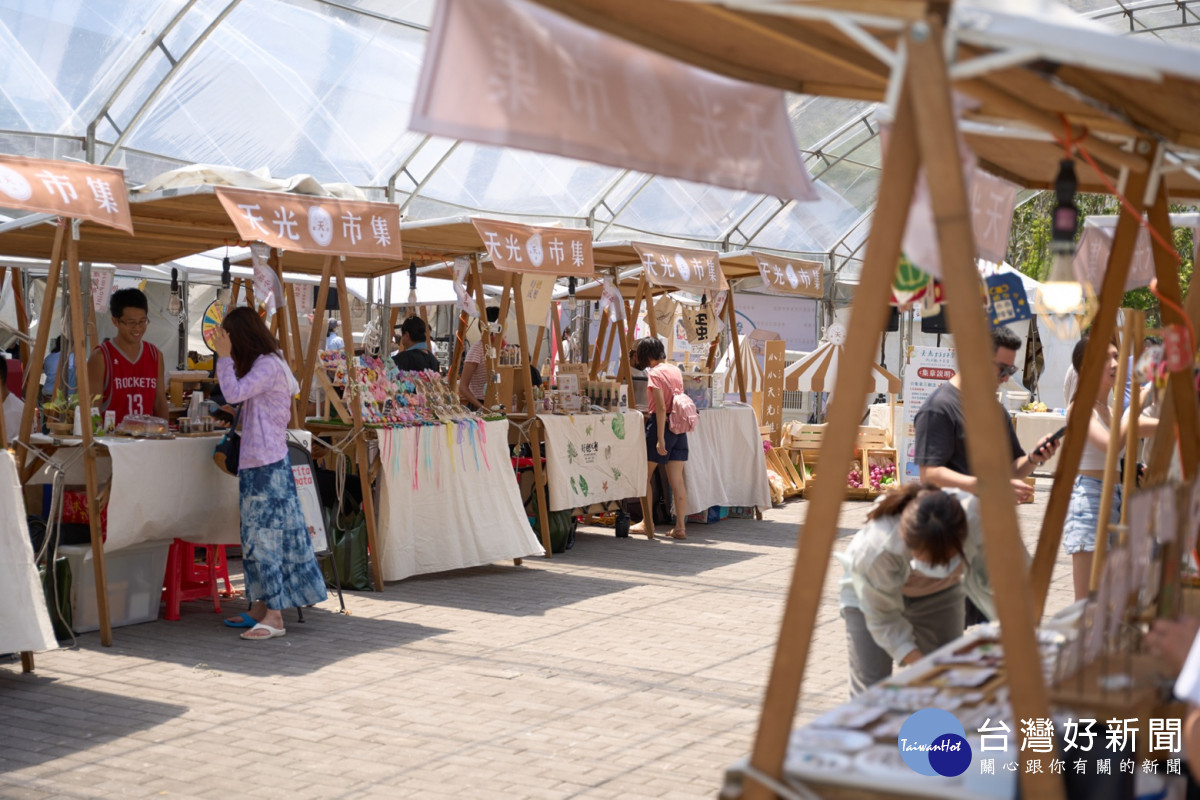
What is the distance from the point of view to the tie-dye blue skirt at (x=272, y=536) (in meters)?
6.75

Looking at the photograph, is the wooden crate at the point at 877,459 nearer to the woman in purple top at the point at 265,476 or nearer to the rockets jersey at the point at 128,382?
the woman in purple top at the point at 265,476

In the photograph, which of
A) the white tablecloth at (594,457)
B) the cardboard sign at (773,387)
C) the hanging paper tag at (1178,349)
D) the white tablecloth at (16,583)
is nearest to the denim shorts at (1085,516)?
the hanging paper tag at (1178,349)

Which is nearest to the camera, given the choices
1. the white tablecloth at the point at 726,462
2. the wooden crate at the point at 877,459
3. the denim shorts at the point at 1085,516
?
the denim shorts at the point at 1085,516

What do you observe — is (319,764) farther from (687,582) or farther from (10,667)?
(687,582)

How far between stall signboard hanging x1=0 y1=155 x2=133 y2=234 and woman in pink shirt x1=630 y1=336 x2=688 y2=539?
564 cm

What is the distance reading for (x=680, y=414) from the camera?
431 inches

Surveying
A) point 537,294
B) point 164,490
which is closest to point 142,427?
point 164,490

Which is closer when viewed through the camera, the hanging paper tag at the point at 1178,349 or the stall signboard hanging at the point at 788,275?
the hanging paper tag at the point at 1178,349

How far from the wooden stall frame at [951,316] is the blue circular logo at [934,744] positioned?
0.24 m

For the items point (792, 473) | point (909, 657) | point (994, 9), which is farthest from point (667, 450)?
point (994, 9)

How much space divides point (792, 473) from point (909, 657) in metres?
10.7

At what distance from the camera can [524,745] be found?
5.05m

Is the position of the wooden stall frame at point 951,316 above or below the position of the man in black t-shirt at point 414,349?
below

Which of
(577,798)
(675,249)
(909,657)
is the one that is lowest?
(577,798)
